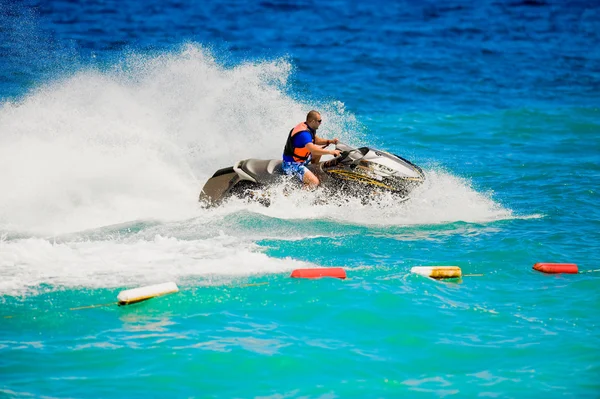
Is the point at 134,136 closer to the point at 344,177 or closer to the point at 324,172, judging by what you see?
the point at 324,172

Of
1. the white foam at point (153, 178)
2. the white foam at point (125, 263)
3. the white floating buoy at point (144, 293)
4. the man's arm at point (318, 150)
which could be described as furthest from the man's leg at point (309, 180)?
the white floating buoy at point (144, 293)

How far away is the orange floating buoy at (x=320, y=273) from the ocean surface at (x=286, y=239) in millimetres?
115

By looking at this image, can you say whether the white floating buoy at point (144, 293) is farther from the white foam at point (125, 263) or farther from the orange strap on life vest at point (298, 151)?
the orange strap on life vest at point (298, 151)

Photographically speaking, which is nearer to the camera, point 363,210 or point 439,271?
point 439,271

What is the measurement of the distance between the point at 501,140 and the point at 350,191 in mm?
8639

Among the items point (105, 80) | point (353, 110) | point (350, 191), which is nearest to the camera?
point (350, 191)

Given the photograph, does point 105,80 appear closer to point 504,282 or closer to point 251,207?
point 251,207

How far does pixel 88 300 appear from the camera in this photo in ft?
26.7

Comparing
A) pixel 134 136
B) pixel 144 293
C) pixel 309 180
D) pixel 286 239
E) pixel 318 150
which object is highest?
pixel 134 136

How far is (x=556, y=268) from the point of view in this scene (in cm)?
948

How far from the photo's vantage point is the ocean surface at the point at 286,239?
701 centimetres

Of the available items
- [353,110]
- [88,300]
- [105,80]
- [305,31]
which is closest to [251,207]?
[88,300]

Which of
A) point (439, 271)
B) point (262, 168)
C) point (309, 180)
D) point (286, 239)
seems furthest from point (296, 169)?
point (439, 271)

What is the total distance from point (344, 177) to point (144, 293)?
13.5 ft
